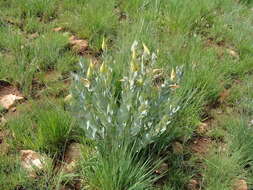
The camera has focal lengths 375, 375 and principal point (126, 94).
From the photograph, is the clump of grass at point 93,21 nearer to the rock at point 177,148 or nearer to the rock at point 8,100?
the rock at point 8,100

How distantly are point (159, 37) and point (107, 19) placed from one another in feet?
1.60

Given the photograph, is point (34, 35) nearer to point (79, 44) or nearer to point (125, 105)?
point (79, 44)

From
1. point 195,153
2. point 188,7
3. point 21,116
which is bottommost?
point 195,153

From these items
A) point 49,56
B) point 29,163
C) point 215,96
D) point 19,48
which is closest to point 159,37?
point 215,96

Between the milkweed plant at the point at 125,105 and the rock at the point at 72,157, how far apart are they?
9.1 inches

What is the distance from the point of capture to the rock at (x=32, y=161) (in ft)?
6.77

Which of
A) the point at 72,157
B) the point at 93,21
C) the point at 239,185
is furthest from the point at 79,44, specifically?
A: the point at 239,185

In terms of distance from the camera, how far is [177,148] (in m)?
2.40

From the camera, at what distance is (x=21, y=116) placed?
2.36 meters

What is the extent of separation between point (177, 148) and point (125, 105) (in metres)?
0.62

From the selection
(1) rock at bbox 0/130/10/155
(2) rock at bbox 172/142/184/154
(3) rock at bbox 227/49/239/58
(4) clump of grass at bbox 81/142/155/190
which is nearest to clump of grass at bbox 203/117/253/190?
(2) rock at bbox 172/142/184/154

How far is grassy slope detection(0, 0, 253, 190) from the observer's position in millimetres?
2178

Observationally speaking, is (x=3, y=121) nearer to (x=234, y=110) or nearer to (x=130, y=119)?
(x=130, y=119)

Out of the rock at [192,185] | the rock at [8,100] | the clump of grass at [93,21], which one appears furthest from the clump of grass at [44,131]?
the clump of grass at [93,21]
